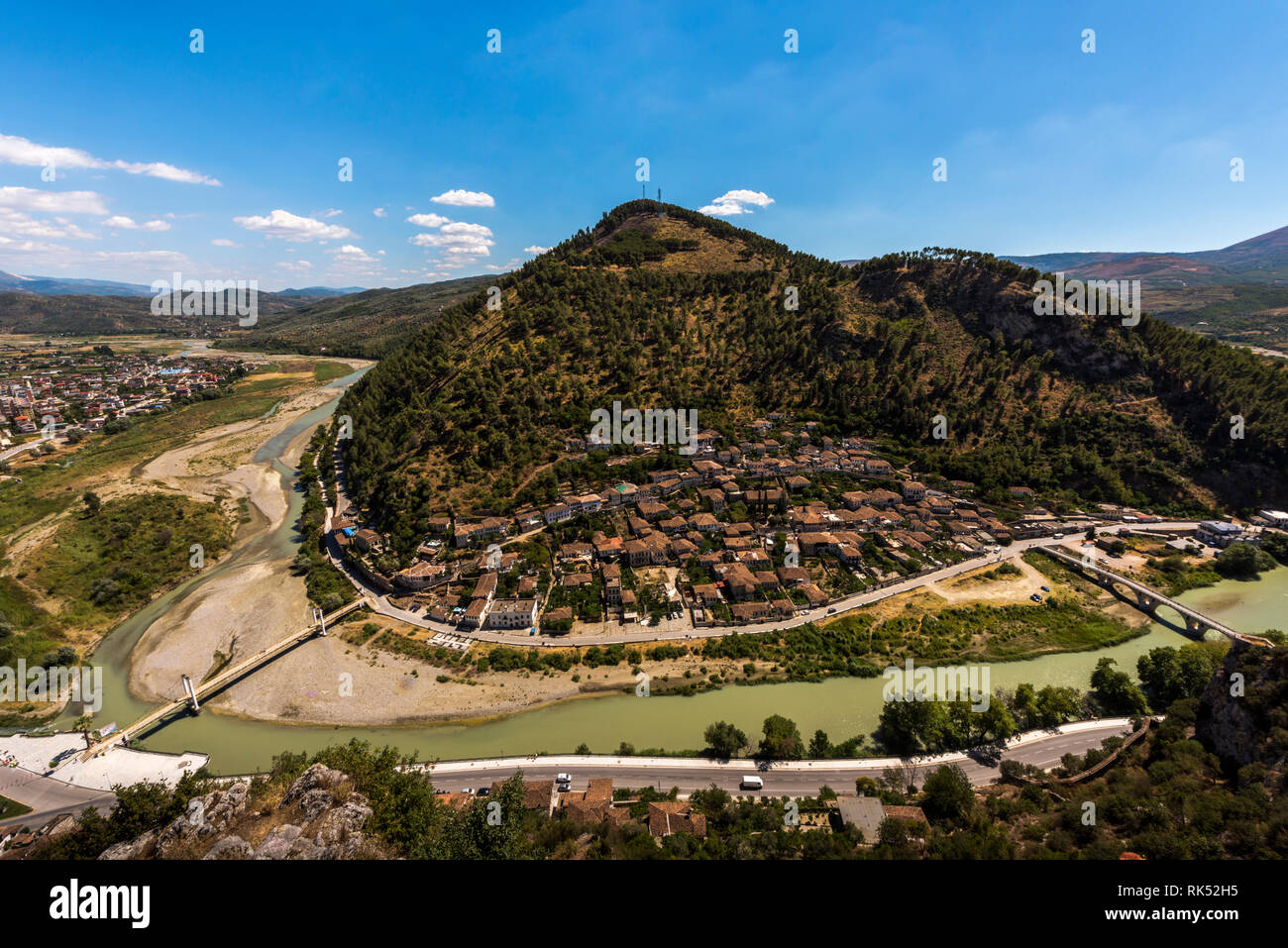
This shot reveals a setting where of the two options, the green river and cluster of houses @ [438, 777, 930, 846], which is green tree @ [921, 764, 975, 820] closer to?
cluster of houses @ [438, 777, 930, 846]

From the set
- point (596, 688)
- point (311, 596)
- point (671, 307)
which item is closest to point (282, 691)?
point (311, 596)

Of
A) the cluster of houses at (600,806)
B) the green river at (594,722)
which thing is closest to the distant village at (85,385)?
the green river at (594,722)

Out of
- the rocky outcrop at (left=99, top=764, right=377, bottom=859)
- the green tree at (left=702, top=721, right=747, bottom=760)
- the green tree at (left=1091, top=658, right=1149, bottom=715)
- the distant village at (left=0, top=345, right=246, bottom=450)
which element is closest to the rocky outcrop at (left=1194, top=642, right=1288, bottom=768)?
the green tree at (left=1091, top=658, right=1149, bottom=715)

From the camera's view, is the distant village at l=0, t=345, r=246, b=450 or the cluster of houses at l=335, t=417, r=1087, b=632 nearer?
the cluster of houses at l=335, t=417, r=1087, b=632

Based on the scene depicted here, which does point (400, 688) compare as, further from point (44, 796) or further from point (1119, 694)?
point (1119, 694)

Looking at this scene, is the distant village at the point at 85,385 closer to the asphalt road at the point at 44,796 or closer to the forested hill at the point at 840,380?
the forested hill at the point at 840,380

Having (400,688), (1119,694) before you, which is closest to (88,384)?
(400,688)
